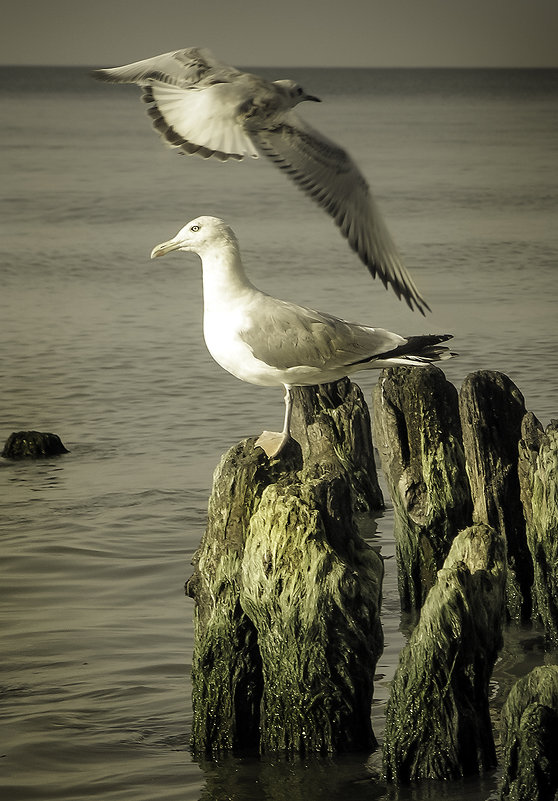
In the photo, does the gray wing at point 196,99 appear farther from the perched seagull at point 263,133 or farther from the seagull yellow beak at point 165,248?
the seagull yellow beak at point 165,248

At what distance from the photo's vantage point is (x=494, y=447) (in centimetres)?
462

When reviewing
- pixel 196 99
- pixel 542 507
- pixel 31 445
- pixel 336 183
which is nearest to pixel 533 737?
pixel 542 507

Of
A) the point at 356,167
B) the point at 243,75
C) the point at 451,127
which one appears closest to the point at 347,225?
the point at 356,167

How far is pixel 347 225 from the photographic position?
17.5ft

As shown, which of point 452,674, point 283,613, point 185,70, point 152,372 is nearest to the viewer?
point 452,674

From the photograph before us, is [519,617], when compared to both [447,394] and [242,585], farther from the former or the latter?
[242,585]

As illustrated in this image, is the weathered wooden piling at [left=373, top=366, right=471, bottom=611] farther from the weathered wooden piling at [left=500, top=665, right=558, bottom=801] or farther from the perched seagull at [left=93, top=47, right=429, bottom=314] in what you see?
Answer: the weathered wooden piling at [left=500, top=665, right=558, bottom=801]

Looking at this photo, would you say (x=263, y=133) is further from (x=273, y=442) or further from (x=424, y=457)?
(x=273, y=442)

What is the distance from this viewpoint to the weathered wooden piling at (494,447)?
4562mm

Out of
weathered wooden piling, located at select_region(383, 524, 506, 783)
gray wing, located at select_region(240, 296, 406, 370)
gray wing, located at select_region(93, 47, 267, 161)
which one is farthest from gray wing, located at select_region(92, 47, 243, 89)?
weathered wooden piling, located at select_region(383, 524, 506, 783)

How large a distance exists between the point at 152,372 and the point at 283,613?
629cm

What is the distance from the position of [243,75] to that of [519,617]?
230 cm

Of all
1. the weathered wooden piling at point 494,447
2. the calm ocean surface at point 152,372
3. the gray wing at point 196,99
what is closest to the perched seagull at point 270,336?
the weathered wooden piling at point 494,447

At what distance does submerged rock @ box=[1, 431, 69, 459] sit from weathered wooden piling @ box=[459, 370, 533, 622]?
337 cm
